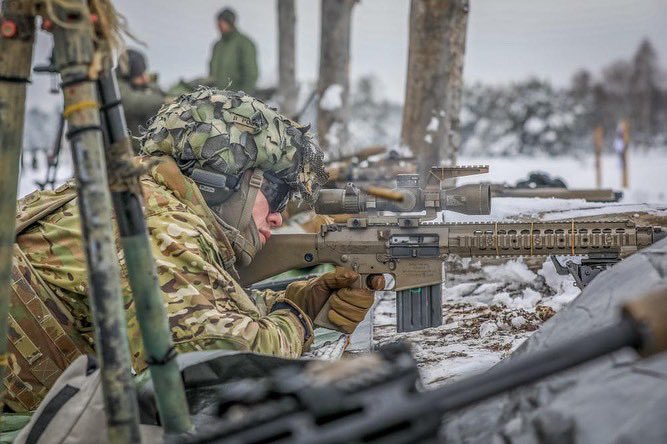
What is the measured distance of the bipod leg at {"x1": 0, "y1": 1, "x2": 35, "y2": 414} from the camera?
1.81m

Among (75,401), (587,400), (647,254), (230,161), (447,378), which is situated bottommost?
(447,378)

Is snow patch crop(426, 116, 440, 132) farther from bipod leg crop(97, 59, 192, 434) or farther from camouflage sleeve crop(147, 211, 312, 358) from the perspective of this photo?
bipod leg crop(97, 59, 192, 434)

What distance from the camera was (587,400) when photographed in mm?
1586

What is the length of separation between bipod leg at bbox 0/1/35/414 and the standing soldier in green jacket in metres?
10.9

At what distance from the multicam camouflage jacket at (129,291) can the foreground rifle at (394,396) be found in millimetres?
1056

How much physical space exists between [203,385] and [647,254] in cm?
119

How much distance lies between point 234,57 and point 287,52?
3950mm

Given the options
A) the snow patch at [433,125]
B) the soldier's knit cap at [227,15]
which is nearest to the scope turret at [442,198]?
the snow patch at [433,125]

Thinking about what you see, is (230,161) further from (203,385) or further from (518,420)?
(518,420)

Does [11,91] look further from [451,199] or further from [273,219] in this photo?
[451,199]

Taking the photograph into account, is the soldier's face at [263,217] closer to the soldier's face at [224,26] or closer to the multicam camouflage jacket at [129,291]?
the multicam camouflage jacket at [129,291]

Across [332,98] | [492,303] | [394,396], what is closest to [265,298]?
[492,303]

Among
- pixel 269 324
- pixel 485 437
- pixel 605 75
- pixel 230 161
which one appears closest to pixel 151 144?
pixel 230 161

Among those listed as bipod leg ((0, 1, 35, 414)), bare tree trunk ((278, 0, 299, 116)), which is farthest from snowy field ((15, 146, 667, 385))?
bare tree trunk ((278, 0, 299, 116))
